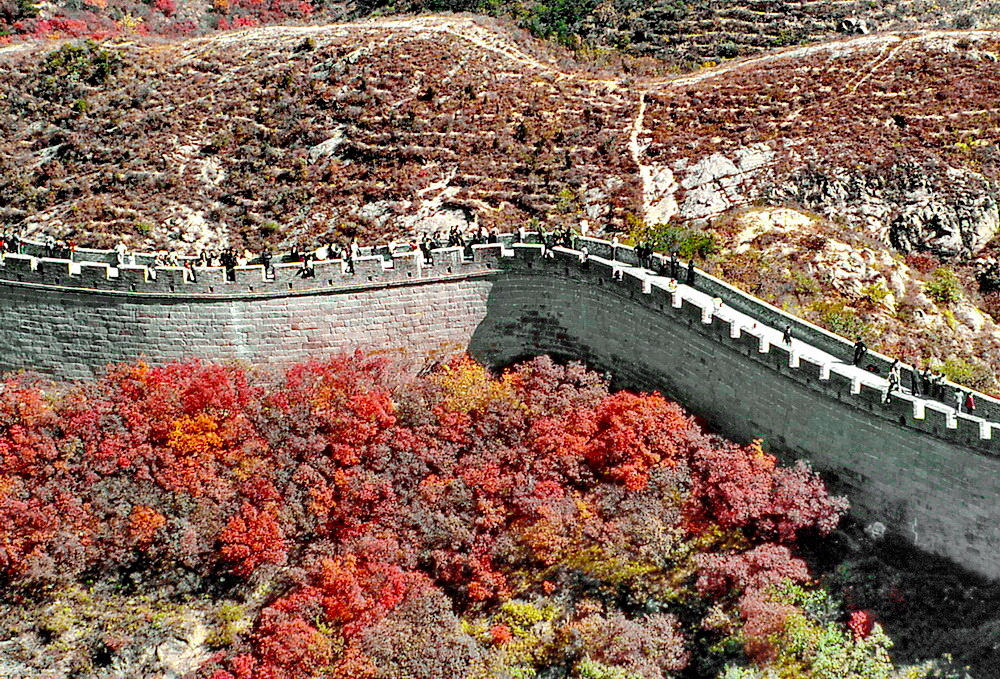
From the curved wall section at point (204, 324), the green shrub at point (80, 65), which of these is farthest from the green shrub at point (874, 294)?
the green shrub at point (80, 65)

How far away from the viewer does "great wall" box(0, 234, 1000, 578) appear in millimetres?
29141

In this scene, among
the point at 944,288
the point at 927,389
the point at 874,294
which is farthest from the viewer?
the point at 944,288

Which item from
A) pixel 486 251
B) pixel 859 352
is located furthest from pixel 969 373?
pixel 486 251

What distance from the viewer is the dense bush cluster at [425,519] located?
26.5 metres

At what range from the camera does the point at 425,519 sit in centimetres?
2939

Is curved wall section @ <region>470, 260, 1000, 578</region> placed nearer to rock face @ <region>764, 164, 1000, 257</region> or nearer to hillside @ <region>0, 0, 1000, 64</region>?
rock face @ <region>764, 164, 1000, 257</region>

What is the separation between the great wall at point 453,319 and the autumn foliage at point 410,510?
→ 81 cm

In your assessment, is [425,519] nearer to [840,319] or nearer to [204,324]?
[204,324]

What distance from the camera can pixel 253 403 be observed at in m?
31.5

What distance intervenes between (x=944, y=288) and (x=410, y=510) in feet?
64.4

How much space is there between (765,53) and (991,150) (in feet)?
56.9

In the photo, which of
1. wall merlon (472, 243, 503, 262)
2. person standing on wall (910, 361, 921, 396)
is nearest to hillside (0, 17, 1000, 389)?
person standing on wall (910, 361, 921, 396)

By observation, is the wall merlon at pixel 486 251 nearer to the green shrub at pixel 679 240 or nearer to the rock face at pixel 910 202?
the green shrub at pixel 679 240

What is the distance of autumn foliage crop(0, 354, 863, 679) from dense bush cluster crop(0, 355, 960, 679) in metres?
0.06
